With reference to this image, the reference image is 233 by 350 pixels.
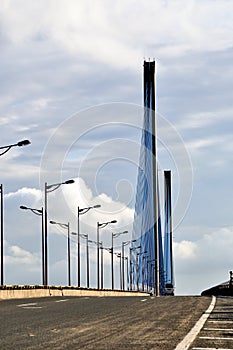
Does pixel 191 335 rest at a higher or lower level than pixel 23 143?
lower

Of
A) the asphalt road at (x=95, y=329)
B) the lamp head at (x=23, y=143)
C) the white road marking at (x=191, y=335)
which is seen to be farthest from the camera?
the lamp head at (x=23, y=143)

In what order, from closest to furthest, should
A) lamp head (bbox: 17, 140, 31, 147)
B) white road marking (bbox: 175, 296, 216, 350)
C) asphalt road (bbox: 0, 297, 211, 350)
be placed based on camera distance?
white road marking (bbox: 175, 296, 216, 350) → asphalt road (bbox: 0, 297, 211, 350) → lamp head (bbox: 17, 140, 31, 147)

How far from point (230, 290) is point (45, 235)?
14.5 meters

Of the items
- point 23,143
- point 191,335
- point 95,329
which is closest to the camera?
point 191,335

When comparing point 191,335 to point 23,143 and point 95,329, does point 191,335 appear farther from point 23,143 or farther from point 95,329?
point 23,143

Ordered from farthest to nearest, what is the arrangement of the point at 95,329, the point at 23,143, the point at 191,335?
1. the point at 23,143
2. the point at 95,329
3. the point at 191,335

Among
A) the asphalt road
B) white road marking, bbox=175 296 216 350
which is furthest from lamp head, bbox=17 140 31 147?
white road marking, bbox=175 296 216 350

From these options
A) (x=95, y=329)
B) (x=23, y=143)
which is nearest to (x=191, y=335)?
(x=95, y=329)

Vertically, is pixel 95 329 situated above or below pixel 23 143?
below

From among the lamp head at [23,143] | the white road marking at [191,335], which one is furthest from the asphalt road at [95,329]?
the lamp head at [23,143]

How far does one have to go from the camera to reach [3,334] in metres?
14.2

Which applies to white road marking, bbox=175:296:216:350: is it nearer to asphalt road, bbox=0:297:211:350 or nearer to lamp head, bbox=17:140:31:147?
asphalt road, bbox=0:297:211:350

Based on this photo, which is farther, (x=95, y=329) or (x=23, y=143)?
(x=23, y=143)

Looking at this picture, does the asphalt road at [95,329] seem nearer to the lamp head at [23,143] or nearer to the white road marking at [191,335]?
the white road marking at [191,335]
